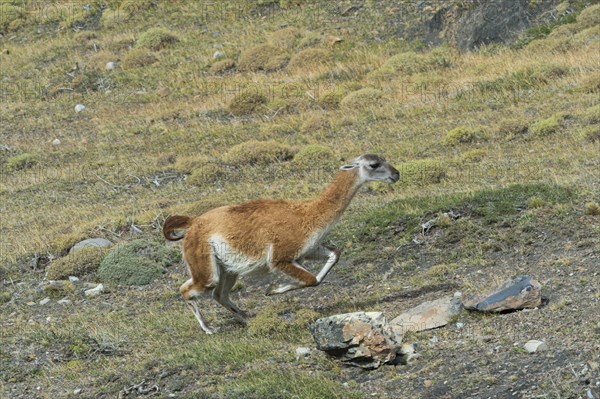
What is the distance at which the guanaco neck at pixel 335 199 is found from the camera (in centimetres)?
Answer: 1166

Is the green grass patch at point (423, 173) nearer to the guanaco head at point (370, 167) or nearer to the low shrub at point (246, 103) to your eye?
the guanaco head at point (370, 167)

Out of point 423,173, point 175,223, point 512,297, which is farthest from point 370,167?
point 423,173

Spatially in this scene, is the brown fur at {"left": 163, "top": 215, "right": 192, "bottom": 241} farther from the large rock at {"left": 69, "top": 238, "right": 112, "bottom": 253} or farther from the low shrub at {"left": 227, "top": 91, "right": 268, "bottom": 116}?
the low shrub at {"left": 227, "top": 91, "right": 268, "bottom": 116}

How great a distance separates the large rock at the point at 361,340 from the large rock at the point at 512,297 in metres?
1.18

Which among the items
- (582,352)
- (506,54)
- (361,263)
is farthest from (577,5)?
(582,352)

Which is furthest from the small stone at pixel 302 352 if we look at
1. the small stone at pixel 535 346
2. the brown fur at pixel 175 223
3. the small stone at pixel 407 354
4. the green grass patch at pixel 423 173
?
the green grass patch at pixel 423 173

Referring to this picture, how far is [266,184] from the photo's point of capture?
21.2 m

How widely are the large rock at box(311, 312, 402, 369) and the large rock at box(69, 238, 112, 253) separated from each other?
858 centimetres

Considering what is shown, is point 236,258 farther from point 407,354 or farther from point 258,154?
point 258,154

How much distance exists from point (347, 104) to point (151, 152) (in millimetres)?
5607

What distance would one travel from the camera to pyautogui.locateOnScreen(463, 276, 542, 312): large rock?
10.0 meters

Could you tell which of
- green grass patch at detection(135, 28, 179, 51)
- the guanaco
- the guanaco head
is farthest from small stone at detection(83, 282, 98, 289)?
green grass patch at detection(135, 28, 179, 51)

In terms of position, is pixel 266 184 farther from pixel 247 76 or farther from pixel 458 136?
pixel 247 76

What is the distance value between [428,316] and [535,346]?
1711mm
